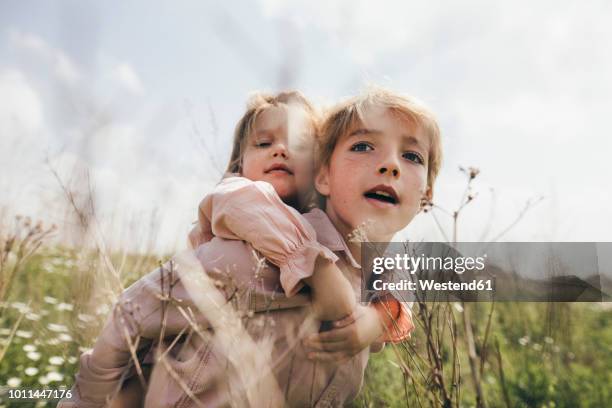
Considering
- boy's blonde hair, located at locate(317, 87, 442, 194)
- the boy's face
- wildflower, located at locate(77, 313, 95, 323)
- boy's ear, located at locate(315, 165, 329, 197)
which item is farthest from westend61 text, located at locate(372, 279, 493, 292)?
wildflower, located at locate(77, 313, 95, 323)

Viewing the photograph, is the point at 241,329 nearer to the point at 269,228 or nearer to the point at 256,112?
the point at 269,228

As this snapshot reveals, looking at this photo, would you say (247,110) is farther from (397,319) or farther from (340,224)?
(397,319)

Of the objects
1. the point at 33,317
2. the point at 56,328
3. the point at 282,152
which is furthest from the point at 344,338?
the point at 56,328

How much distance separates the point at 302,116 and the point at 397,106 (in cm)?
43

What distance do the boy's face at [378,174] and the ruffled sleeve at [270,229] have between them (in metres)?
0.26

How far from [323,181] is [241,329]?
2.50 ft

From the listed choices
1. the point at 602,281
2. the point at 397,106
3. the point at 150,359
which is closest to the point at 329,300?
the point at 150,359

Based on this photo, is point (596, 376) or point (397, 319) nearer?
point (397, 319)

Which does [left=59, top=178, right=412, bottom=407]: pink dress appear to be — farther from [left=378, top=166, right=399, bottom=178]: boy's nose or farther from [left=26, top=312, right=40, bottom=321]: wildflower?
[left=26, top=312, right=40, bottom=321]: wildflower

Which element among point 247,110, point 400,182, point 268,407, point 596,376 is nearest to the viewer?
point 268,407

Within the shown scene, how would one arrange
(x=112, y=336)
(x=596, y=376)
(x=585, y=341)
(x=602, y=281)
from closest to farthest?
1. (x=112, y=336)
2. (x=602, y=281)
3. (x=596, y=376)
4. (x=585, y=341)

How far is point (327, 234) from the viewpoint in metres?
1.72

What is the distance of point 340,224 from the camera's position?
1819mm

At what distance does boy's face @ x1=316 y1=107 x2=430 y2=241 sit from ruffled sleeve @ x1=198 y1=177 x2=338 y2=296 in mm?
256
